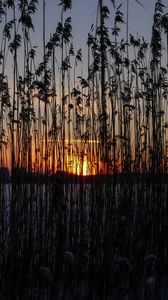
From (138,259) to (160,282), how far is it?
6.9 inches

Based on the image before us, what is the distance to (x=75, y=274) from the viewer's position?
2738 mm

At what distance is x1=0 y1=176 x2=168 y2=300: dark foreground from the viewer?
2600mm

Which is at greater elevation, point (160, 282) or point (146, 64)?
point (146, 64)

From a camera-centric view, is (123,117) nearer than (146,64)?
Yes

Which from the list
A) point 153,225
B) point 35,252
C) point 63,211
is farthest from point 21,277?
point 153,225

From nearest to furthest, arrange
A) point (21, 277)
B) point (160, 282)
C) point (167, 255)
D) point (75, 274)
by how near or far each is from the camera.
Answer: point (21, 277) < point (75, 274) < point (160, 282) < point (167, 255)

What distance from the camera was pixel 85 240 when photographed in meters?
2.93

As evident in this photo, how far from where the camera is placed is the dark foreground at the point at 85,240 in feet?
8.53

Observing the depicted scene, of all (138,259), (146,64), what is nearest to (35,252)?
(138,259)

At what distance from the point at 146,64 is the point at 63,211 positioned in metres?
1.10

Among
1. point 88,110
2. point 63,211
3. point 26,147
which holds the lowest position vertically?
point 63,211

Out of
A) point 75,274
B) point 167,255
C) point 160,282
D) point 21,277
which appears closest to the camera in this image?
point 21,277

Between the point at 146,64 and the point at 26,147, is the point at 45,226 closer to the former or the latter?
the point at 26,147

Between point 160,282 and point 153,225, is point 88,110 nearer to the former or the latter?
point 153,225
